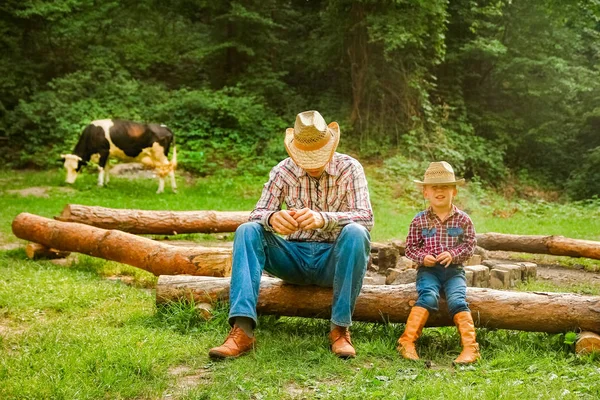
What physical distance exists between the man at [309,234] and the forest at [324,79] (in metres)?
12.4

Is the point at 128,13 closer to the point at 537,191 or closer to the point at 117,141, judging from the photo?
the point at 117,141

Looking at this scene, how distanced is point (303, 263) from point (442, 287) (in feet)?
3.36

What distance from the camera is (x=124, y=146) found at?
15.4m

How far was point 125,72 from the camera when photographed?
20.7m

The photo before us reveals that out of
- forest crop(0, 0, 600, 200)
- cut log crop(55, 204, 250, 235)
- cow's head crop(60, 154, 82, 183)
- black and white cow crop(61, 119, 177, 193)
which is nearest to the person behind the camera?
cut log crop(55, 204, 250, 235)

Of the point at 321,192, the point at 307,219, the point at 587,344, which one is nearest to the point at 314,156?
the point at 321,192

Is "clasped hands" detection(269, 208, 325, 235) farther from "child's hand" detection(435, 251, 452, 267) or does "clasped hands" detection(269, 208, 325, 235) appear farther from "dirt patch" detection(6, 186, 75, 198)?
"dirt patch" detection(6, 186, 75, 198)

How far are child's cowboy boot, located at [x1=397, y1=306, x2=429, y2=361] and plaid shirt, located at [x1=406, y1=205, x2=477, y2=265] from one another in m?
0.40

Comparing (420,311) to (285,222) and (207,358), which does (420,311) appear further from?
(207,358)

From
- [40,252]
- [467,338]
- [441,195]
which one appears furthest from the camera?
[40,252]

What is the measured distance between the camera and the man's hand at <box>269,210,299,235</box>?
4227 mm

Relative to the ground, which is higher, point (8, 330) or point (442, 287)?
point (442, 287)

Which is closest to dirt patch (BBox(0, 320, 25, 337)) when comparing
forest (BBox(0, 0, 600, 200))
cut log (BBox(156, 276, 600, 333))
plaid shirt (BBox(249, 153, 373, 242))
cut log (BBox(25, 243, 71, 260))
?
cut log (BBox(156, 276, 600, 333))

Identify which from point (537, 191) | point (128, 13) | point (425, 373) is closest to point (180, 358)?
point (425, 373)
